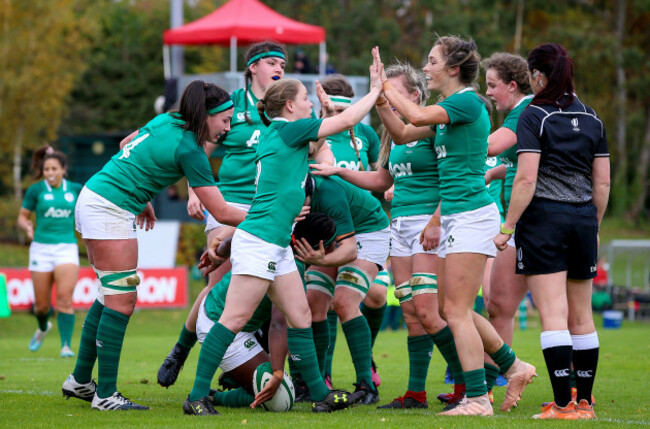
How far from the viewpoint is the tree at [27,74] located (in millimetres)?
31172

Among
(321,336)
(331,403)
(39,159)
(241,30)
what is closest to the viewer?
(331,403)

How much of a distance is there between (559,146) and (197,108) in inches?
93.7

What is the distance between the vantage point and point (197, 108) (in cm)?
619

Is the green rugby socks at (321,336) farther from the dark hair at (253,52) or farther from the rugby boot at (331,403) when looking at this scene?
the dark hair at (253,52)

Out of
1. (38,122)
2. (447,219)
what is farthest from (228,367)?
(38,122)

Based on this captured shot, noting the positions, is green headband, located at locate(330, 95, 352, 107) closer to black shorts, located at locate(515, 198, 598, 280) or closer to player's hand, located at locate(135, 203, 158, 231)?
player's hand, located at locate(135, 203, 158, 231)

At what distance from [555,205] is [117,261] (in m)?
2.94

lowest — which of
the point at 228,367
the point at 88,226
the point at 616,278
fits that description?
the point at 616,278

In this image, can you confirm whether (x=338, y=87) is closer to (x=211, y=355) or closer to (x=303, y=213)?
(x=303, y=213)

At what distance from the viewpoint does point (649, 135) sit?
4184 centimetres

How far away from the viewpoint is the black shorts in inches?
227

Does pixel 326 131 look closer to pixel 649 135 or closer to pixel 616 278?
pixel 616 278

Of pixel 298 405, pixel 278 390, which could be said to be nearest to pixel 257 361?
pixel 278 390

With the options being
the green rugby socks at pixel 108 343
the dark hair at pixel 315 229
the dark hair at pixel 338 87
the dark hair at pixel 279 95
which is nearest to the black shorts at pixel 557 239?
the dark hair at pixel 315 229
